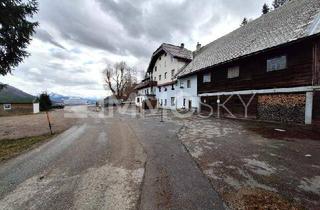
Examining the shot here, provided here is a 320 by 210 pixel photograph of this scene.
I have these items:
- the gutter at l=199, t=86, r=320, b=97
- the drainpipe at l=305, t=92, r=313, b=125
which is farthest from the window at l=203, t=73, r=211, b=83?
the drainpipe at l=305, t=92, r=313, b=125

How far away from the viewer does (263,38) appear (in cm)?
1330

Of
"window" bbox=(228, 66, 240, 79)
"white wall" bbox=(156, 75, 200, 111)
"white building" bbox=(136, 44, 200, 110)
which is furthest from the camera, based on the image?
"white building" bbox=(136, 44, 200, 110)

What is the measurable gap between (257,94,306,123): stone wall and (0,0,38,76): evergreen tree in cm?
1606

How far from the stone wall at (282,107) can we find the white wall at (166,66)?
53.2 ft

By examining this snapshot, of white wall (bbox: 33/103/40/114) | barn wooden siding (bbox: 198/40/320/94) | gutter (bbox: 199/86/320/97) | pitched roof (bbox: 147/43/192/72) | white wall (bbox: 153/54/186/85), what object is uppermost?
pitched roof (bbox: 147/43/192/72)

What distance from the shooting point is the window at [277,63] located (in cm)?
1122

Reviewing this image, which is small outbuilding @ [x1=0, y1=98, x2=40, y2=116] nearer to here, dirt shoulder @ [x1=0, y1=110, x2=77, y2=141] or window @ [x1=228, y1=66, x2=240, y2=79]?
dirt shoulder @ [x1=0, y1=110, x2=77, y2=141]

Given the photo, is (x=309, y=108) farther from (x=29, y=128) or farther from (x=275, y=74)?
(x=29, y=128)

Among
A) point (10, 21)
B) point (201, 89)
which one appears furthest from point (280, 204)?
point (201, 89)

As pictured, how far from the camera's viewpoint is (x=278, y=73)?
11570mm

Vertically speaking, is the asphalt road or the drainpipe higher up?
the drainpipe

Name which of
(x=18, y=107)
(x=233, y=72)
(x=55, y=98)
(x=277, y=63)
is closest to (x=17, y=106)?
(x=18, y=107)

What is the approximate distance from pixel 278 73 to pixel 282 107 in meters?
2.38

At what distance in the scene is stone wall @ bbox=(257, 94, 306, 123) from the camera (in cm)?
1039
